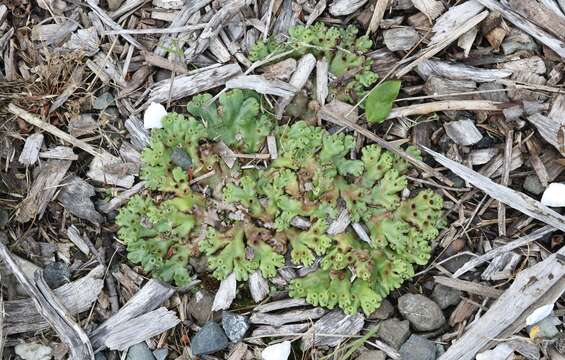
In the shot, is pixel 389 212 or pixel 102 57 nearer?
pixel 389 212

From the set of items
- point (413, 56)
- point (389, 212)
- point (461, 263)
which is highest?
point (413, 56)

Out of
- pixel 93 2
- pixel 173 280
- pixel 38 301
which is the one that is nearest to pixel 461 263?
pixel 173 280

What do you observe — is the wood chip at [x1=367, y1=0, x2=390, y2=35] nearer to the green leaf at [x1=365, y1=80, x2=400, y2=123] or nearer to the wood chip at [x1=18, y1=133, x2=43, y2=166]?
the green leaf at [x1=365, y1=80, x2=400, y2=123]

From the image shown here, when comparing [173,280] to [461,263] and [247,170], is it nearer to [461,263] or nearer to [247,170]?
[247,170]

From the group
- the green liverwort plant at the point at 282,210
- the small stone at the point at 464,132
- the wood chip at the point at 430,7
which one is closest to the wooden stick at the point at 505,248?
the green liverwort plant at the point at 282,210

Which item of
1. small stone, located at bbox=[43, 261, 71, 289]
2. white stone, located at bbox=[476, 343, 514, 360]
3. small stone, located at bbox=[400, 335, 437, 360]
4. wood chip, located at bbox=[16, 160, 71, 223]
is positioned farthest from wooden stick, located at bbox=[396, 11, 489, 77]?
small stone, located at bbox=[43, 261, 71, 289]

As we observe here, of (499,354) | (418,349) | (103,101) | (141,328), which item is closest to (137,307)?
(141,328)
